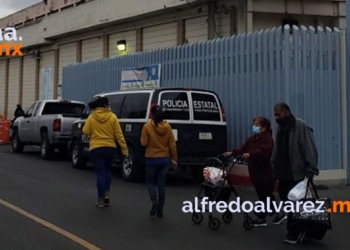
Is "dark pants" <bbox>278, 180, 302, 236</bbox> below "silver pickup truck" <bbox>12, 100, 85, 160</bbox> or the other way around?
below

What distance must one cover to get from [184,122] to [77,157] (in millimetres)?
4270

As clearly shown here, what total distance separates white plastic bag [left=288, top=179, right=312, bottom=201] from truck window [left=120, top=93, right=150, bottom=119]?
18.8 ft

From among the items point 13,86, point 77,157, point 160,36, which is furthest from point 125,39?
point 13,86

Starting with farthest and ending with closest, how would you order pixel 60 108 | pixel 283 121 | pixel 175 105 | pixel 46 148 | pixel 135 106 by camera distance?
pixel 60 108, pixel 46 148, pixel 135 106, pixel 175 105, pixel 283 121

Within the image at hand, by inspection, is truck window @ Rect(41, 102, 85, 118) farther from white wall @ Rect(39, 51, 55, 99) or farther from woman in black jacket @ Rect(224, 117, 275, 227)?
white wall @ Rect(39, 51, 55, 99)

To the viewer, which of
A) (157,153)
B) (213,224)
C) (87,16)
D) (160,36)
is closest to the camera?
(213,224)

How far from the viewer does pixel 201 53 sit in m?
14.8

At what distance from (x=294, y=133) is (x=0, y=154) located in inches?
570

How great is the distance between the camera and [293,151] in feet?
24.8

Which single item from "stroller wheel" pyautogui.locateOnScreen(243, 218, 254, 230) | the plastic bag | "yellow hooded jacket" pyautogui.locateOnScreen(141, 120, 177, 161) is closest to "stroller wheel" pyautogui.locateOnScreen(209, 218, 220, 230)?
"stroller wheel" pyautogui.locateOnScreen(243, 218, 254, 230)

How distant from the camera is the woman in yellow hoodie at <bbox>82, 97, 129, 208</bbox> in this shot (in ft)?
30.7

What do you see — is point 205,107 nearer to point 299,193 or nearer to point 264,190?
point 264,190

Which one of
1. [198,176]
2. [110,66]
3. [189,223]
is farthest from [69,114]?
[189,223]

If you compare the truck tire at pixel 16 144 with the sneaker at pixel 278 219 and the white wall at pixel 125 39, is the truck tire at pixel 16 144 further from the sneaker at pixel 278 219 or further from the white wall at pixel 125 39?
the sneaker at pixel 278 219
